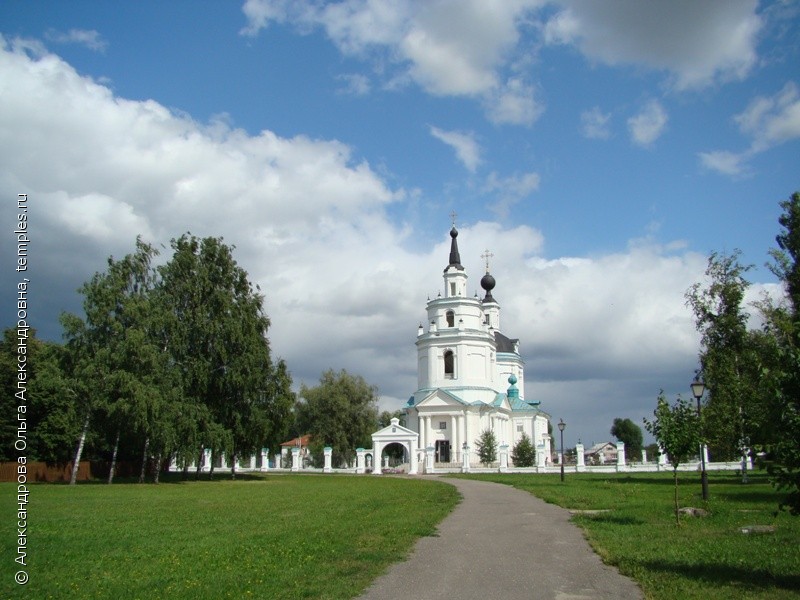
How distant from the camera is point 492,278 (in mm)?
92750

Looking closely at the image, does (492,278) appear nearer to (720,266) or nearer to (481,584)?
(720,266)

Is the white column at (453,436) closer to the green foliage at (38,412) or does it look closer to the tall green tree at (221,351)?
the tall green tree at (221,351)

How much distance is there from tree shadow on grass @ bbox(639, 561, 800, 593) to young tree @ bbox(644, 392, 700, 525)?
7.31 m

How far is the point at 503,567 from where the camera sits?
11258 mm

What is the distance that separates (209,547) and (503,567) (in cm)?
548

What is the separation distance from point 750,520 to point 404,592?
11507 millimetres

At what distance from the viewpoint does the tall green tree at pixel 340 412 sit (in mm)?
70438

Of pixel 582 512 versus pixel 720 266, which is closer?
pixel 582 512

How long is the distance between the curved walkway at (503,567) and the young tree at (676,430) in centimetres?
337

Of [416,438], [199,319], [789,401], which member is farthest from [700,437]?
[416,438]

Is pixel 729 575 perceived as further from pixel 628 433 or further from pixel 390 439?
pixel 628 433

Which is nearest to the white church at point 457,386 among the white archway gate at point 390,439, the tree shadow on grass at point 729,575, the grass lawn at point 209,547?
the white archway gate at point 390,439

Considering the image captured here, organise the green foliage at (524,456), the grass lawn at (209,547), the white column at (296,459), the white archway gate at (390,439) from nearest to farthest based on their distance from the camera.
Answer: the grass lawn at (209,547), the white archway gate at (390,439), the green foliage at (524,456), the white column at (296,459)

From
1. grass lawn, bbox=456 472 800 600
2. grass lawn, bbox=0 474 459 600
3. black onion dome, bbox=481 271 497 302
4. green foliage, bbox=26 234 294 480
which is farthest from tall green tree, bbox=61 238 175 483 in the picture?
black onion dome, bbox=481 271 497 302
